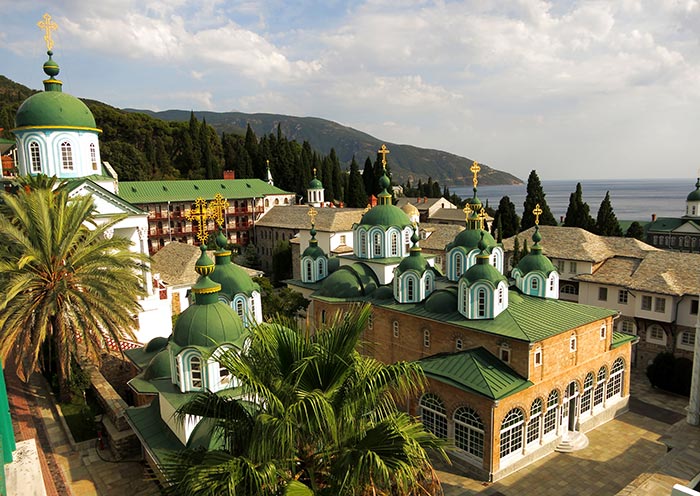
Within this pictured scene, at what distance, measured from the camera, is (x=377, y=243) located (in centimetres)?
2744

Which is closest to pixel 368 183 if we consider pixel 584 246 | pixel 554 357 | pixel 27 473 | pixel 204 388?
pixel 584 246

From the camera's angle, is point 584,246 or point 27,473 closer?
point 27,473

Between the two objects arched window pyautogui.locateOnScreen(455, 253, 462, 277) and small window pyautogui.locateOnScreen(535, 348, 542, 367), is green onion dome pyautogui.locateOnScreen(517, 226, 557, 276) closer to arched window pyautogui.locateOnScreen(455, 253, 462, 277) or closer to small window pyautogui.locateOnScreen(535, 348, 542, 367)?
arched window pyautogui.locateOnScreen(455, 253, 462, 277)

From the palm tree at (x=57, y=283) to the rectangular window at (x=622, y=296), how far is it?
27.0 meters

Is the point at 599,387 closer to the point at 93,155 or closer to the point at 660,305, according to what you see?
the point at 660,305

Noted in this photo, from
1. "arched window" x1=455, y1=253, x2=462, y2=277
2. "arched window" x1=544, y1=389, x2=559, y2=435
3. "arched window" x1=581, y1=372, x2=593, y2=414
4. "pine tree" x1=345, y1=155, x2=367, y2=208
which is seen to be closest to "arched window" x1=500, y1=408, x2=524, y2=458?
"arched window" x1=544, y1=389, x2=559, y2=435

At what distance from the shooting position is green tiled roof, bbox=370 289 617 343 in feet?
60.5

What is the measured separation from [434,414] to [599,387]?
26.4 ft

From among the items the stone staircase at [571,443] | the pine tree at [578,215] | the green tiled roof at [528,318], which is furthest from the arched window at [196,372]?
the pine tree at [578,215]

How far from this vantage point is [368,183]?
7250 centimetres

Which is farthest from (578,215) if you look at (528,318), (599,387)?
(528,318)

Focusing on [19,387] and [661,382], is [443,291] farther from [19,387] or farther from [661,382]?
[19,387]

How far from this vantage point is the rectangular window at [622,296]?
1145 inches

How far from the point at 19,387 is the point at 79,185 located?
996 centimetres
